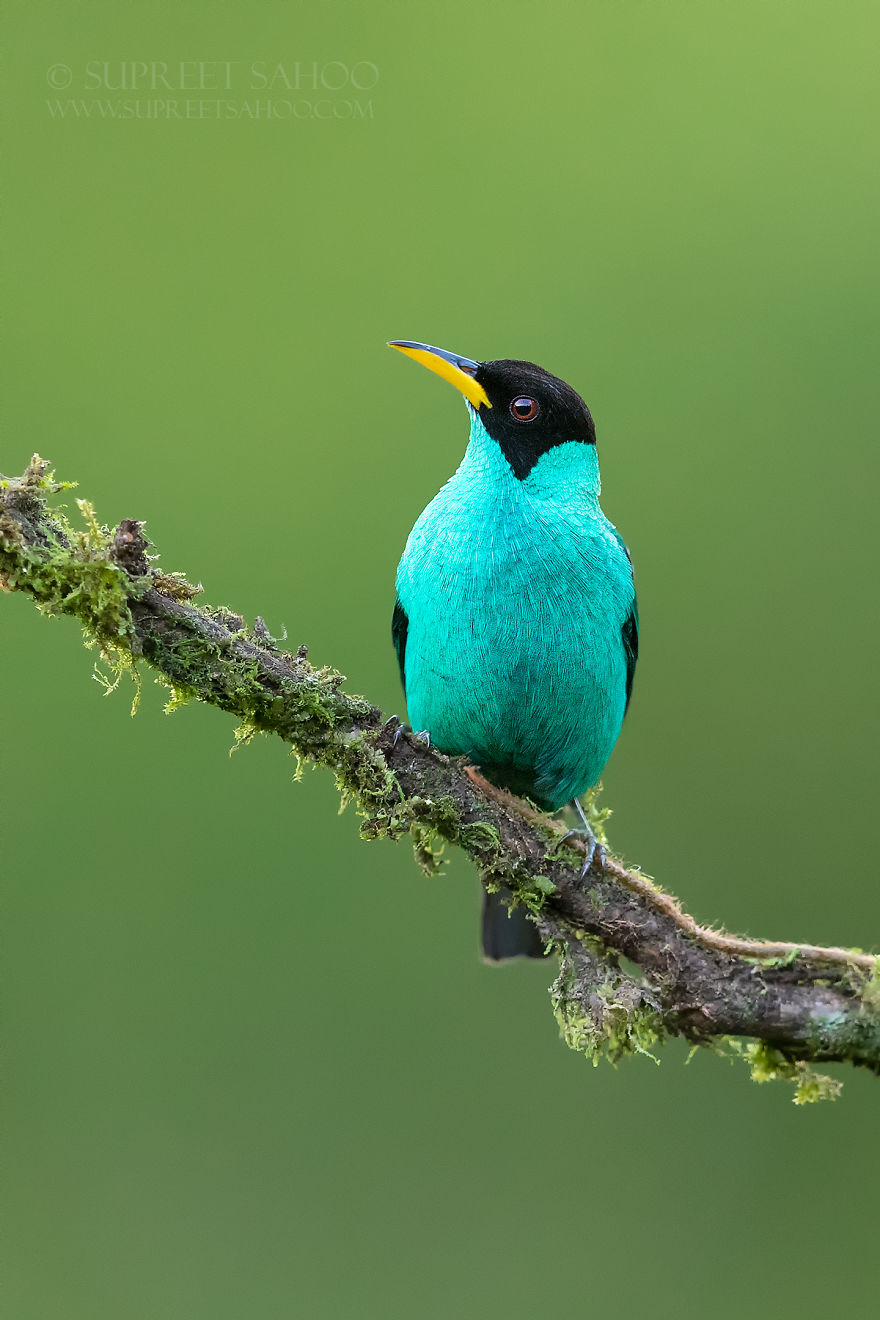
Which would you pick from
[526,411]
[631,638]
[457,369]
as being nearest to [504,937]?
[631,638]

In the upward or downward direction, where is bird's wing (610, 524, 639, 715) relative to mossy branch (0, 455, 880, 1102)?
upward

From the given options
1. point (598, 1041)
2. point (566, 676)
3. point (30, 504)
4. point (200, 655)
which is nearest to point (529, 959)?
point (566, 676)

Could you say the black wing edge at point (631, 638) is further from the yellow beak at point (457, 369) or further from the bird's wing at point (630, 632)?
the yellow beak at point (457, 369)

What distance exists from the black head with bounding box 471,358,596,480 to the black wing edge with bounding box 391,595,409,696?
65 centimetres

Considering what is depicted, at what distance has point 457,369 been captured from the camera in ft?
14.7

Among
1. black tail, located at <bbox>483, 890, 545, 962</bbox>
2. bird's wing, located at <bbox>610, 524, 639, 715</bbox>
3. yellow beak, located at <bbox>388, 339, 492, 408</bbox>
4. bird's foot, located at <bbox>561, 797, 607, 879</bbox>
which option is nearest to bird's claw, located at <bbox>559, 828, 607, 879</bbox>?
bird's foot, located at <bbox>561, 797, 607, 879</bbox>

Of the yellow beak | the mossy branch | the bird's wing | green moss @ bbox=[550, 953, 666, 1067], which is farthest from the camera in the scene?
the bird's wing

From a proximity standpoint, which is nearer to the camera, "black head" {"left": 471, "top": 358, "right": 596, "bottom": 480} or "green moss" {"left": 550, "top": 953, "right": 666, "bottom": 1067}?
"green moss" {"left": 550, "top": 953, "right": 666, "bottom": 1067}

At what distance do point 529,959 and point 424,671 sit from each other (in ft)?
4.98

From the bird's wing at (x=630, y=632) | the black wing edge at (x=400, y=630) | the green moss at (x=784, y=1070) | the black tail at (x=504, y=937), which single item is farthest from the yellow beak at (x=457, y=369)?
the green moss at (x=784, y=1070)

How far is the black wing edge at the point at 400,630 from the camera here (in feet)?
14.6

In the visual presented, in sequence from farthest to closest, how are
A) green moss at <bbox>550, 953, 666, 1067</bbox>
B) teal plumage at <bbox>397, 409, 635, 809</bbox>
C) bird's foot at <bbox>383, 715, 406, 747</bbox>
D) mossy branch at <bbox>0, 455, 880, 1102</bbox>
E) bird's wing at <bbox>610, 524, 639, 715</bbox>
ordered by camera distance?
1. bird's wing at <bbox>610, 524, 639, 715</bbox>
2. teal plumage at <bbox>397, 409, 635, 809</bbox>
3. bird's foot at <bbox>383, 715, 406, 747</bbox>
4. green moss at <bbox>550, 953, 666, 1067</bbox>
5. mossy branch at <bbox>0, 455, 880, 1102</bbox>

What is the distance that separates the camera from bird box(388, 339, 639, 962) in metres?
4.08

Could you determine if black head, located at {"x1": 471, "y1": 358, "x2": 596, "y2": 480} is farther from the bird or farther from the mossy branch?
the mossy branch
